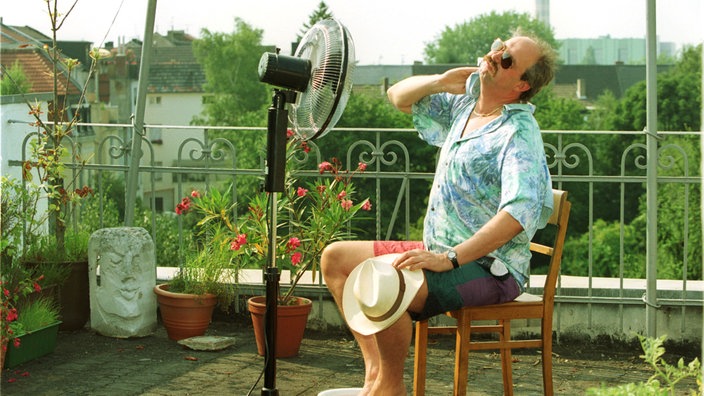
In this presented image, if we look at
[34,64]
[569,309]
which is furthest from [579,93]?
[569,309]

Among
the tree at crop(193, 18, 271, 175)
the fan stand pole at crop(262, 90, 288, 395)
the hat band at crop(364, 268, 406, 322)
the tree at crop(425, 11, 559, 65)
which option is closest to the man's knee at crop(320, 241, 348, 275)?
the fan stand pole at crop(262, 90, 288, 395)

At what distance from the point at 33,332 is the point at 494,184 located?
217 cm

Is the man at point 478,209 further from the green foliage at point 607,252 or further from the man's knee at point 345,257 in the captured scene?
the green foliage at point 607,252

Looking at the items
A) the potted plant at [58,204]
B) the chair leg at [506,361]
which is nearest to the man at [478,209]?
the chair leg at [506,361]

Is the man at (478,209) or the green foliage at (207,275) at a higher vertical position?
the man at (478,209)

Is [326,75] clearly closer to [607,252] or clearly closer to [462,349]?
[462,349]

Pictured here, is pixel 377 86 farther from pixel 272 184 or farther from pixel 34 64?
pixel 272 184

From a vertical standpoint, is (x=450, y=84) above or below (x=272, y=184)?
above

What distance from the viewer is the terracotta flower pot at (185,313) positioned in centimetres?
457

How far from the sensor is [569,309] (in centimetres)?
474

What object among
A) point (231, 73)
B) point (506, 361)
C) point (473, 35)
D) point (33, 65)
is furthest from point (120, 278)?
point (473, 35)

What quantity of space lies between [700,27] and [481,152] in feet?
3.18

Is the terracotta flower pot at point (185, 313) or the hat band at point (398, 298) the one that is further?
the terracotta flower pot at point (185, 313)

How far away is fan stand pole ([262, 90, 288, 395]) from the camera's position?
10.4 ft
